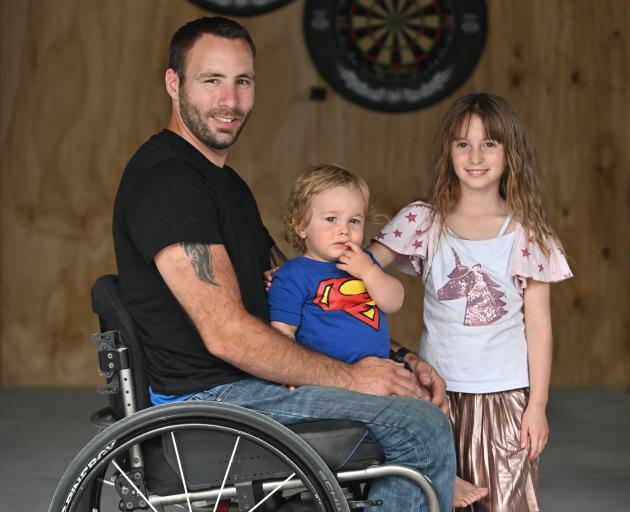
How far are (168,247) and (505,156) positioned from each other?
858 mm

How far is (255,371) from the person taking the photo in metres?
2.14

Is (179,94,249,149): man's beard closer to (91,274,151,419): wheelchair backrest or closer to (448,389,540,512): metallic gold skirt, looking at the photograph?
(91,274,151,419): wheelchair backrest

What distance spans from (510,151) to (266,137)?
2799mm

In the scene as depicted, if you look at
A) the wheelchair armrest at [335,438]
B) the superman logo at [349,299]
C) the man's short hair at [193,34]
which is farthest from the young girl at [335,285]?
the man's short hair at [193,34]

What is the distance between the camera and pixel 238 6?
5.00 metres

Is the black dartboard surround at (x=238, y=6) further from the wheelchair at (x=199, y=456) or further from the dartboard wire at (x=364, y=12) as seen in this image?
the wheelchair at (x=199, y=456)

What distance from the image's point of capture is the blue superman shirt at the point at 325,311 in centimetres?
228

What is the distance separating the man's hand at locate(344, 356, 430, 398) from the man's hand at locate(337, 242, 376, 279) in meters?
0.19

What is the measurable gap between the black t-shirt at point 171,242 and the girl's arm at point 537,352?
632 millimetres

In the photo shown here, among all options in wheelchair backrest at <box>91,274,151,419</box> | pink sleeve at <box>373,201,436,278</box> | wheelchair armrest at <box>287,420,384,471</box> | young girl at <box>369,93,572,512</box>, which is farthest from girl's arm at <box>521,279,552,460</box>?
wheelchair backrest at <box>91,274,151,419</box>

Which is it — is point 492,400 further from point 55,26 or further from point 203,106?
point 55,26

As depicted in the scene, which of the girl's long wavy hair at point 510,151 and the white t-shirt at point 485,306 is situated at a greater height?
the girl's long wavy hair at point 510,151

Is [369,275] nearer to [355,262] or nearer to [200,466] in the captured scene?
[355,262]

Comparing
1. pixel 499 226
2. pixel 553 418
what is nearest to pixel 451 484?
pixel 499 226
